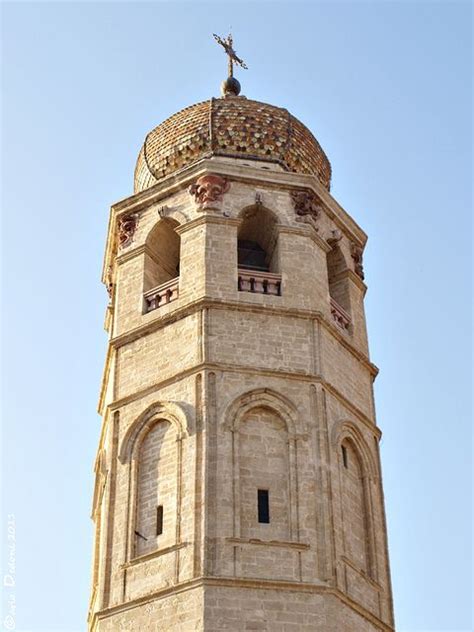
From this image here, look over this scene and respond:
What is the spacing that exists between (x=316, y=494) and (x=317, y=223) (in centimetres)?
686

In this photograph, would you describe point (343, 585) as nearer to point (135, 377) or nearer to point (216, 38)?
point (135, 377)

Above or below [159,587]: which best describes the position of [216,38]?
above

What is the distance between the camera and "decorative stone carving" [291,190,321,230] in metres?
24.7

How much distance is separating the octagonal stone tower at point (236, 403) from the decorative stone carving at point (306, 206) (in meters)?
0.04

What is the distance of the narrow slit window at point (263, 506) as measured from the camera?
20.0m

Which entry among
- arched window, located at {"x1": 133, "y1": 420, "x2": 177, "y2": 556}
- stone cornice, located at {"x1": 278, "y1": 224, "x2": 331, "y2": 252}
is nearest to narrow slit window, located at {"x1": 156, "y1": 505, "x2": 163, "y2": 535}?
arched window, located at {"x1": 133, "y1": 420, "x2": 177, "y2": 556}

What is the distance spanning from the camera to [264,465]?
814 inches

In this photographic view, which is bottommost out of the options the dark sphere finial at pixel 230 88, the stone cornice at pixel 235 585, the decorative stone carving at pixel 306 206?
the stone cornice at pixel 235 585

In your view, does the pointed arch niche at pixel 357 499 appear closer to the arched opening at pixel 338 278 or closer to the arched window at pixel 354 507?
the arched window at pixel 354 507

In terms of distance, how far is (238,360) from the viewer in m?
21.7

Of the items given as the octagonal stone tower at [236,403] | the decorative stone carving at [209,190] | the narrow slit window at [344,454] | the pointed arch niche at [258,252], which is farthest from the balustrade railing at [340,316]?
the decorative stone carving at [209,190]

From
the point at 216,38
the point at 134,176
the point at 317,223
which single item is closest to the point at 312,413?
the point at 317,223

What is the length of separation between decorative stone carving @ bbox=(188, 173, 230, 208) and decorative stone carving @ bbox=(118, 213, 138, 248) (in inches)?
61.2

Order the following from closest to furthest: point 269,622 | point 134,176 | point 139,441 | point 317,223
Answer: point 269,622
point 139,441
point 317,223
point 134,176
